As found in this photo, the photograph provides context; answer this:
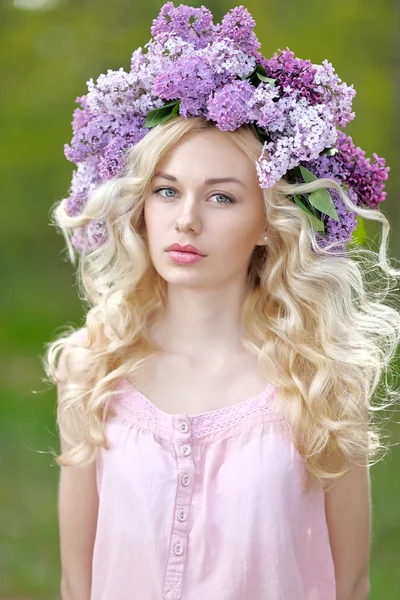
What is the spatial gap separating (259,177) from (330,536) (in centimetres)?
123

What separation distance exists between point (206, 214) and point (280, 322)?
48 cm

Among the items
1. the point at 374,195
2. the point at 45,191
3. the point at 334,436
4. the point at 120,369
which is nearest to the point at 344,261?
the point at 374,195

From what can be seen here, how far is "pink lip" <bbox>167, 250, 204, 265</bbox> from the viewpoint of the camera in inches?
107

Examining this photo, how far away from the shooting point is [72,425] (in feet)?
9.71

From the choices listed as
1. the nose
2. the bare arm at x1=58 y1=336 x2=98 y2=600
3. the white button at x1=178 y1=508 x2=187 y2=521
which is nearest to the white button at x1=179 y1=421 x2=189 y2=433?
the white button at x1=178 y1=508 x2=187 y2=521

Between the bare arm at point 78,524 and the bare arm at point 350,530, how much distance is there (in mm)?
800

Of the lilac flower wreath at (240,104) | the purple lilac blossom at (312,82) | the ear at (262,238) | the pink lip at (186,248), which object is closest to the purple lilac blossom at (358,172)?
the lilac flower wreath at (240,104)

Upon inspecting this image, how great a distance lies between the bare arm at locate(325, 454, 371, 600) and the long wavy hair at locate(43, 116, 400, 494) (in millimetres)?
89

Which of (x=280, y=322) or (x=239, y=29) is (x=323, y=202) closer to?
(x=280, y=322)

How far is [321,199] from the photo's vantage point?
2766 millimetres

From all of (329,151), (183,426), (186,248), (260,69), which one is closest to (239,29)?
(260,69)

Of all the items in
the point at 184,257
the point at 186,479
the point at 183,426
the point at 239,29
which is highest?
the point at 239,29

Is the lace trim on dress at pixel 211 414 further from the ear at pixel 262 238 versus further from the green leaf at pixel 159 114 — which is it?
the green leaf at pixel 159 114

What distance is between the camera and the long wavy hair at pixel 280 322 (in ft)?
9.11
